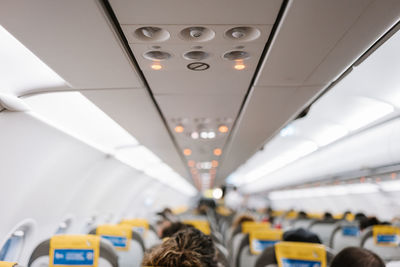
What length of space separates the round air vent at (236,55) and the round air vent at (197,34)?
0.83 ft

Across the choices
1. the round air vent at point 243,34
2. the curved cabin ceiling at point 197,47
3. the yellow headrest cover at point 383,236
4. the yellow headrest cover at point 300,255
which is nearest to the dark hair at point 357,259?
the yellow headrest cover at point 300,255

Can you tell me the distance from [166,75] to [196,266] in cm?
121

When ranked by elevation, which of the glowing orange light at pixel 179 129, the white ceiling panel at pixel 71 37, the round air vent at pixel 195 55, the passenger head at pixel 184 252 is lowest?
the passenger head at pixel 184 252

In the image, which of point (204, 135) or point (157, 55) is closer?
point (157, 55)

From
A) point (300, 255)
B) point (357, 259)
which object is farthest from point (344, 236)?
point (357, 259)

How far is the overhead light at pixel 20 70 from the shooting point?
2424 mm

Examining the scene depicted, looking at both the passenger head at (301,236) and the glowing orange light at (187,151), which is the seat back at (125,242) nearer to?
the glowing orange light at (187,151)

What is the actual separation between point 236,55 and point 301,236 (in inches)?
113

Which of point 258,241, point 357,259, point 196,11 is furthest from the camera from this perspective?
point 258,241

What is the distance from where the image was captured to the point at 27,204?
14.0 ft

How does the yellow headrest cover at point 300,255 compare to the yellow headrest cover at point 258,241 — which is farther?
the yellow headrest cover at point 258,241

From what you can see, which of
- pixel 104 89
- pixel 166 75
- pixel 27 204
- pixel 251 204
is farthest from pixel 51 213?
pixel 251 204

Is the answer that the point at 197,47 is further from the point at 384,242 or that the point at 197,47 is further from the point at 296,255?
the point at 384,242

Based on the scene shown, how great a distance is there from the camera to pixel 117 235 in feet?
14.6
